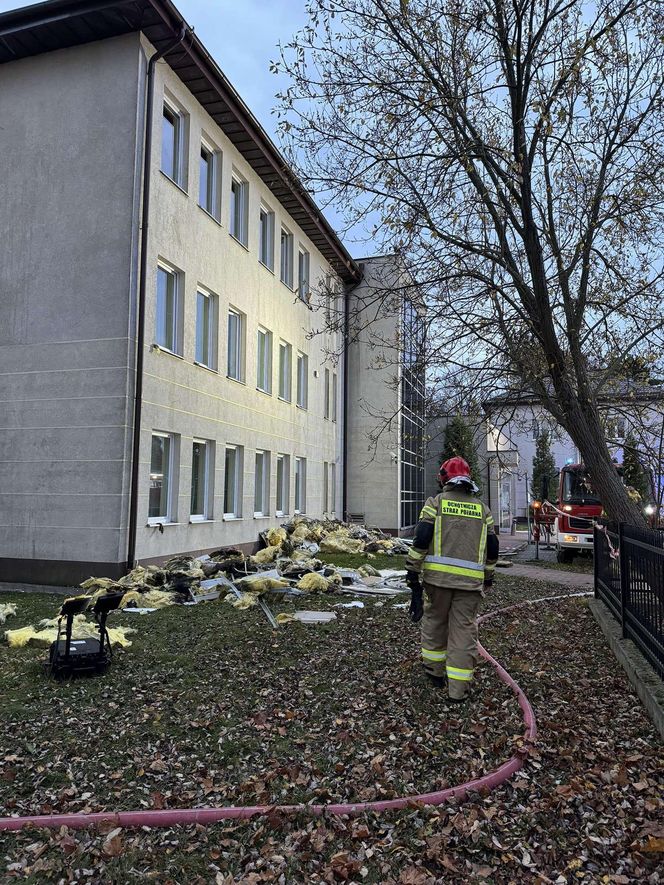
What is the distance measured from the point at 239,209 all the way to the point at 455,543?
1401 cm

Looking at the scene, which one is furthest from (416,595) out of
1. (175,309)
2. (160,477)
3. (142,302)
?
(175,309)

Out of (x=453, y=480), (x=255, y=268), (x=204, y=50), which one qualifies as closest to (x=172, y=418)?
(x=255, y=268)

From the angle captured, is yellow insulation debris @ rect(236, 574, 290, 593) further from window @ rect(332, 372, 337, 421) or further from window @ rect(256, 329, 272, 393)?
window @ rect(332, 372, 337, 421)

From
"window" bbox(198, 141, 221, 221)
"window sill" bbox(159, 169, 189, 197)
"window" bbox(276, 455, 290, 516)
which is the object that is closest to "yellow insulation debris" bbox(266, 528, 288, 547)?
"window" bbox(276, 455, 290, 516)

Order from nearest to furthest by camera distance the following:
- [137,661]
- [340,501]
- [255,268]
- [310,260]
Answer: [137,661]
[255,268]
[310,260]
[340,501]

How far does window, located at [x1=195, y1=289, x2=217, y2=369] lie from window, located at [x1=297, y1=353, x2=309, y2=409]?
6.90 metres

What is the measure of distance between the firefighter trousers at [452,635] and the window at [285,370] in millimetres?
15093

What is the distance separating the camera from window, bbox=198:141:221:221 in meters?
15.5

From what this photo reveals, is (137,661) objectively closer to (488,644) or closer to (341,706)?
(341,706)

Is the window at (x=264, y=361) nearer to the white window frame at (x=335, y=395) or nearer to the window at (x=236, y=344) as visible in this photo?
the window at (x=236, y=344)

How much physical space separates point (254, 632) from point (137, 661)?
1700mm

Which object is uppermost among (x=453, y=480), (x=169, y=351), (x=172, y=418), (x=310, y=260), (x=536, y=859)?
(x=310, y=260)

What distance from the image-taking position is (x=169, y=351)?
42.9 feet

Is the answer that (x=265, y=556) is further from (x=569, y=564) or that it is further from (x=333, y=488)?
(x=333, y=488)
